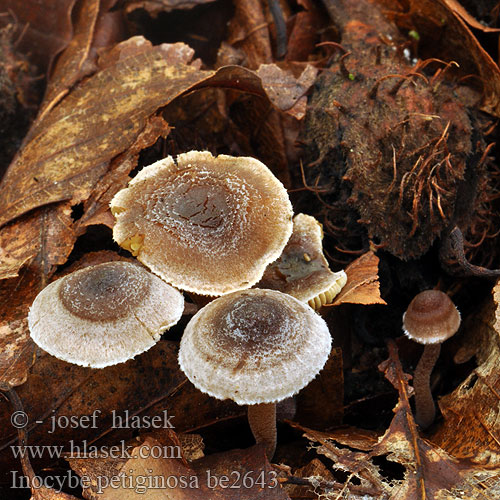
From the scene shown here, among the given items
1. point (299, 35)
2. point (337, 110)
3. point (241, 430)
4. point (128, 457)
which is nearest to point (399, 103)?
point (337, 110)

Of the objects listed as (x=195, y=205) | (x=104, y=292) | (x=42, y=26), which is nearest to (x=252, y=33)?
(x=42, y=26)

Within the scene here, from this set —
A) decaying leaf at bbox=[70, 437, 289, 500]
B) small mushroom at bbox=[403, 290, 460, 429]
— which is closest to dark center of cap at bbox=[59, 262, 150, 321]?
decaying leaf at bbox=[70, 437, 289, 500]

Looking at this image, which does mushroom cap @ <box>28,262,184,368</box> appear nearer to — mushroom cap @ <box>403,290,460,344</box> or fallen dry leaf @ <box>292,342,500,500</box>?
fallen dry leaf @ <box>292,342,500,500</box>

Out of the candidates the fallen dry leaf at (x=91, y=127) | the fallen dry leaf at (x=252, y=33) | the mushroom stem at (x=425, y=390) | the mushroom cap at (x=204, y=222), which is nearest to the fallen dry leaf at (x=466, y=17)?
the fallen dry leaf at (x=252, y=33)

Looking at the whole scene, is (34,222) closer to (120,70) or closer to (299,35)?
(120,70)

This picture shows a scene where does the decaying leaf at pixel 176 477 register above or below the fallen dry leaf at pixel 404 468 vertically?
above

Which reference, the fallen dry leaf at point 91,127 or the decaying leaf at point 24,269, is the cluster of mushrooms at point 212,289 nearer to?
the decaying leaf at point 24,269

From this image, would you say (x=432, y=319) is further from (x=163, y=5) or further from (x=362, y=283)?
(x=163, y=5)
